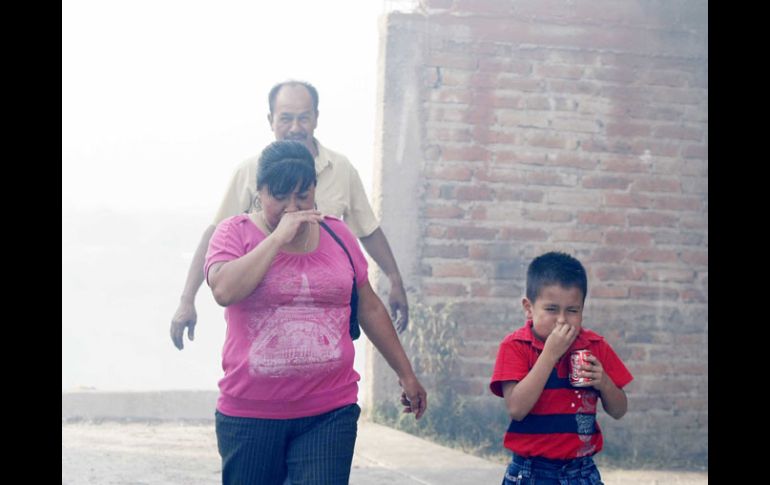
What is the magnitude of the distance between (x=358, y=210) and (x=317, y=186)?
0.89 ft

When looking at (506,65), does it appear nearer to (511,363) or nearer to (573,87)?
(573,87)

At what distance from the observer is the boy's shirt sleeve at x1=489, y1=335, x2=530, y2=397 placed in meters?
3.31

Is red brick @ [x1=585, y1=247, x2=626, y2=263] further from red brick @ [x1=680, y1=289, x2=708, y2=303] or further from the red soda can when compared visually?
the red soda can

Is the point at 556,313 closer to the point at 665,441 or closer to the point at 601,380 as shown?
the point at 601,380

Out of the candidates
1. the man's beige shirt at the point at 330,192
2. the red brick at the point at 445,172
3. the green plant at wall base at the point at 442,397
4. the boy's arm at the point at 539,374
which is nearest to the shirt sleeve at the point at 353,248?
the boy's arm at the point at 539,374

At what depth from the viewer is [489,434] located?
683cm

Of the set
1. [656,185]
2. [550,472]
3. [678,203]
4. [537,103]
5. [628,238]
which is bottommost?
[550,472]

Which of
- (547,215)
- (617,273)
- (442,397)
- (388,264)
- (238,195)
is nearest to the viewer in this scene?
(238,195)

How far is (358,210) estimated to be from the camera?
188 inches

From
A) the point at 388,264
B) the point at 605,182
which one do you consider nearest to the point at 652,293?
the point at 605,182

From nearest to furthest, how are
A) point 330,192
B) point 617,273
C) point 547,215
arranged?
point 330,192 → point 547,215 → point 617,273
